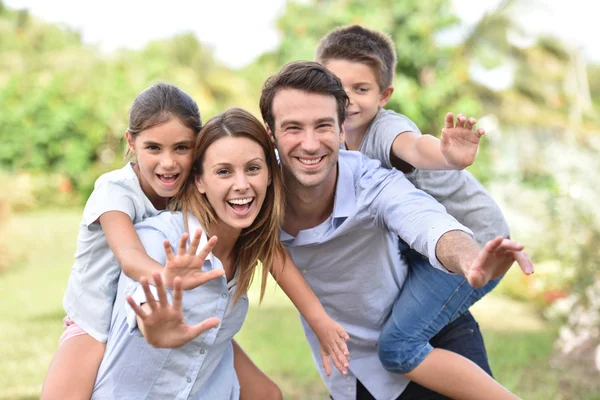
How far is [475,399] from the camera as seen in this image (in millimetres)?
3596

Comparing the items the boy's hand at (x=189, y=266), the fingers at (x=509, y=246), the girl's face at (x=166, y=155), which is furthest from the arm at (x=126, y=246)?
the fingers at (x=509, y=246)

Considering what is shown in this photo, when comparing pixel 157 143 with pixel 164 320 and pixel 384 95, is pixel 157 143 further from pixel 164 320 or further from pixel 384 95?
pixel 384 95

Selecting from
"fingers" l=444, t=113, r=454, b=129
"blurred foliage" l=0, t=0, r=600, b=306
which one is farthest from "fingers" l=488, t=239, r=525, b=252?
"blurred foliage" l=0, t=0, r=600, b=306

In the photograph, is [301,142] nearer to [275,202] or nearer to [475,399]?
[275,202]

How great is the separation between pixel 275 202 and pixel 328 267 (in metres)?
0.54

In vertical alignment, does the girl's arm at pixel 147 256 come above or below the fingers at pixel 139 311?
above

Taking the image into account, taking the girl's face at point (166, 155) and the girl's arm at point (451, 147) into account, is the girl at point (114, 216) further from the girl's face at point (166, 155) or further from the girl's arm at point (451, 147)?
the girl's arm at point (451, 147)

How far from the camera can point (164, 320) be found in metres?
2.66

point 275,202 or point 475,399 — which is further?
point 475,399

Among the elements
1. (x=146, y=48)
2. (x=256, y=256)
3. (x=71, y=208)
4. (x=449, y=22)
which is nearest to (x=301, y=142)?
(x=256, y=256)

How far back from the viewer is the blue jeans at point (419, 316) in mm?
3607

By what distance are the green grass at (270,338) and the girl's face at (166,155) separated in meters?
4.11

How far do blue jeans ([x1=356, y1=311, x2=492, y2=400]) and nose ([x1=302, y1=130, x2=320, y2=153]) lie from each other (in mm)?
1255

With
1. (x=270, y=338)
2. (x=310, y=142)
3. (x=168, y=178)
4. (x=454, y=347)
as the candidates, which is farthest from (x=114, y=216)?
(x=270, y=338)
